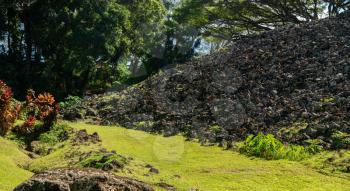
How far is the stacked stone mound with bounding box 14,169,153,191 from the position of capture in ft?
18.0

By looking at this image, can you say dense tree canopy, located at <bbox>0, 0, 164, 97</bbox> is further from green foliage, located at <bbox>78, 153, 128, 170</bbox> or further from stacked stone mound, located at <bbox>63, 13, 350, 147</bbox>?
green foliage, located at <bbox>78, 153, 128, 170</bbox>

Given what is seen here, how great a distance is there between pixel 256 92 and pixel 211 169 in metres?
7.24

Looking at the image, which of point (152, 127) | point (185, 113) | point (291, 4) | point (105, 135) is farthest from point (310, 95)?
point (291, 4)

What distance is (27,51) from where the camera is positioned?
2906 centimetres

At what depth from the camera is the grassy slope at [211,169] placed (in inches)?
356

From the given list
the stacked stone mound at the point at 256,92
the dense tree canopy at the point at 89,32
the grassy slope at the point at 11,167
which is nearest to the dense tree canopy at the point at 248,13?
the dense tree canopy at the point at 89,32

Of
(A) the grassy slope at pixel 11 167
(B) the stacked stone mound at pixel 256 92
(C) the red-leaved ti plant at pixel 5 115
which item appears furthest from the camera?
(B) the stacked stone mound at pixel 256 92

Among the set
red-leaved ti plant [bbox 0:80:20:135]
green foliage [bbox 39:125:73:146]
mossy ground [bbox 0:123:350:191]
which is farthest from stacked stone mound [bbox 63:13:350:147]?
red-leaved ti plant [bbox 0:80:20:135]

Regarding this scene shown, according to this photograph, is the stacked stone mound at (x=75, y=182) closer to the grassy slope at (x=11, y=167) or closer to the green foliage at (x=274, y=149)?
the grassy slope at (x=11, y=167)

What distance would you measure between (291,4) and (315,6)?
6.16 feet

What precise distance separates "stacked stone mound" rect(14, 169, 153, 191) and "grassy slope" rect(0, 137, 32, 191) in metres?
2.58

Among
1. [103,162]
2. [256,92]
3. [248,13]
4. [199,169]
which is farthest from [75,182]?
[248,13]

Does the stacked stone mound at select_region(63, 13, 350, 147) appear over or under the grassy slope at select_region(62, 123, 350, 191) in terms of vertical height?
over

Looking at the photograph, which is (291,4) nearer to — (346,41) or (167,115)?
(346,41)
